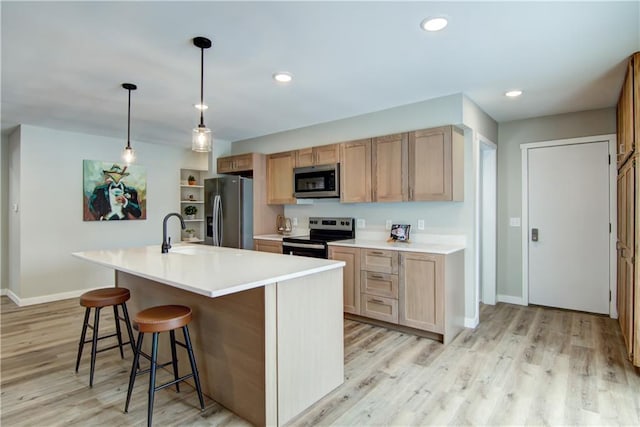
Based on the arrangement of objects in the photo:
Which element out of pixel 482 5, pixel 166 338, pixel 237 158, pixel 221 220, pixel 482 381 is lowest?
pixel 482 381

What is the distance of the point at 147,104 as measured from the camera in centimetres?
368

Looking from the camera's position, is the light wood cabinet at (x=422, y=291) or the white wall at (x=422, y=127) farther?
the white wall at (x=422, y=127)

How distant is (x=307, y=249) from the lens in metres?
4.08

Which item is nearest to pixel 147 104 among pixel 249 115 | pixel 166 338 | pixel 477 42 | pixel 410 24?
pixel 249 115

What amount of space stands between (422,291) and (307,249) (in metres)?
1.42

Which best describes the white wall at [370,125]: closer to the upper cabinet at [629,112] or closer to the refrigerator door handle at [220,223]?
the refrigerator door handle at [220,223]

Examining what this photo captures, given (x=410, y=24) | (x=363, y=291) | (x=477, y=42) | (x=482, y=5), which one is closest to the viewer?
(x=482, y=5)

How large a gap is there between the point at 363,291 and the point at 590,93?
297 centimetres

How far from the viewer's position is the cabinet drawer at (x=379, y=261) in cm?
343

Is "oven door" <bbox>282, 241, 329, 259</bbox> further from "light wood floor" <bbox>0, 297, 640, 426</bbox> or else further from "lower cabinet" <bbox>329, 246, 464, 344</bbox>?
"light wood floor" <bbox>0, 297, 640, 426</bbox>

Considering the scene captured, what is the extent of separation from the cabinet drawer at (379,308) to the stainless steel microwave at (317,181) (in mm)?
1327

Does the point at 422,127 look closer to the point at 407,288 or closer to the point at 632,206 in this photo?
the point at 407,288

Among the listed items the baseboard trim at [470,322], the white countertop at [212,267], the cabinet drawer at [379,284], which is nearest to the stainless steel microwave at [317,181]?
the cabinet drawer at [379,284]

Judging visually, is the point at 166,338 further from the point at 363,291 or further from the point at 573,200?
the point at 573,200
